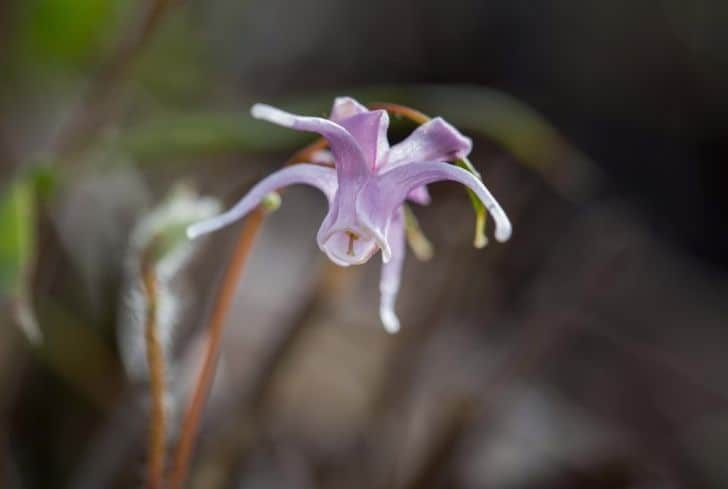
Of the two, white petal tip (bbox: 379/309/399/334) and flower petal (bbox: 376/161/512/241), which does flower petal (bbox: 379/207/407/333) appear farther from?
flower petal (bbox: 376/161/512/241)

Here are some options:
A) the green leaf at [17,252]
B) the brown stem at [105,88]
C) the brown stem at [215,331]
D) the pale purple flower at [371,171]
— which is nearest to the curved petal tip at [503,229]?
the pale purple flower at [371,171]

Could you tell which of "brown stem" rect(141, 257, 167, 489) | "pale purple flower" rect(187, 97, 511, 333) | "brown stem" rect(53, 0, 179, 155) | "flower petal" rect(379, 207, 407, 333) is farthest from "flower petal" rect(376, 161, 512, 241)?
"brown stem" rect(53, 0, 179, 155)

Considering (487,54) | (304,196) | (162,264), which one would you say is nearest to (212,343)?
(162,264)

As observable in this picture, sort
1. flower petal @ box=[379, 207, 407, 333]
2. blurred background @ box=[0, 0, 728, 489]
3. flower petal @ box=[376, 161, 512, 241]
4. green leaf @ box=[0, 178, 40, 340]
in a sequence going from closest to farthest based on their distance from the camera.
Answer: flower petal @ box=[376, 161, 512, 241], flower petal @ box=[379, 207, 407, 333], green leaf @ box=[0, 178, 40, 340], blurred background @ box=[0, 0, 728, 489]

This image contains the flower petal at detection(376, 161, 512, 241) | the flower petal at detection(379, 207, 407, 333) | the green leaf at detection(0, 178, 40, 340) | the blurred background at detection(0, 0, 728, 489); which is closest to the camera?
the flower petal at detection(376, 161, 512, 241)

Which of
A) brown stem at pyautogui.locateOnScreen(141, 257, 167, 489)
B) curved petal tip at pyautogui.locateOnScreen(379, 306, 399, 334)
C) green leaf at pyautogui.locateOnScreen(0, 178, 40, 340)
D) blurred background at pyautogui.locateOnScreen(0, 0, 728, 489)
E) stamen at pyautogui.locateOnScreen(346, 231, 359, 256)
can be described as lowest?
blurred background at pyautogui.locateOnScreen(0, 0, 728, 489)

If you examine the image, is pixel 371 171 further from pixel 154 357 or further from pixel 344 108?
pixel 154 357
